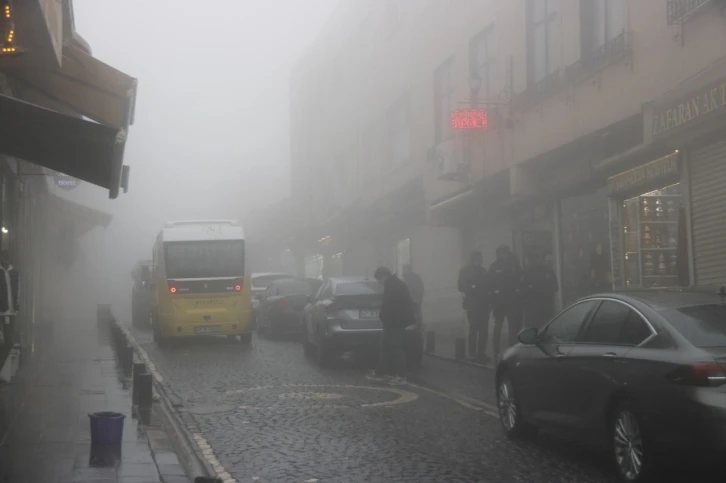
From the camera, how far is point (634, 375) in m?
6.82

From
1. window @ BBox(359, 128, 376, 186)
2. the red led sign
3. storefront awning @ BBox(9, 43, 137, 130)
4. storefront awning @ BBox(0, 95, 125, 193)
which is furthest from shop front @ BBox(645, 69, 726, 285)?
window @ BBox(359, 128, 376, 186)

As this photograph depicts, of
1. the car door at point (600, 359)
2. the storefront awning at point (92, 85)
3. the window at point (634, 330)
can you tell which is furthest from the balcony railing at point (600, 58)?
the window at point (634, 330)

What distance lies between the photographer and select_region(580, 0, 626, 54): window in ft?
54.0

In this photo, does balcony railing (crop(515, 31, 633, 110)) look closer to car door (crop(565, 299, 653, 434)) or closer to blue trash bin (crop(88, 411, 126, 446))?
car door (crop(565, 299, 653, 434))

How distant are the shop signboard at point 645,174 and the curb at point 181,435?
8.33m

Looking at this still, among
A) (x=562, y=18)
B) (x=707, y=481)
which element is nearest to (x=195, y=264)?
(x=562, y=18)

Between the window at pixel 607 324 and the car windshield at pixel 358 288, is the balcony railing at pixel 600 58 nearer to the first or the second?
the car windshield at pixel 358 288

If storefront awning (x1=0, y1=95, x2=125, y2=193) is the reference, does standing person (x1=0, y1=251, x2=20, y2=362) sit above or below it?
below

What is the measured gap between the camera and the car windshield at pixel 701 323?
21.6ft

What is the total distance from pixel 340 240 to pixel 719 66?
97.8 ft

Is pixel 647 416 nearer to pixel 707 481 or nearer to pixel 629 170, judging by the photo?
pixel 707 481

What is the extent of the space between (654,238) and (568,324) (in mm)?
8073

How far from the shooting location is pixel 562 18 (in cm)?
1819

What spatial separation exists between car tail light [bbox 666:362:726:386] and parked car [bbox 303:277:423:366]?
962cm
